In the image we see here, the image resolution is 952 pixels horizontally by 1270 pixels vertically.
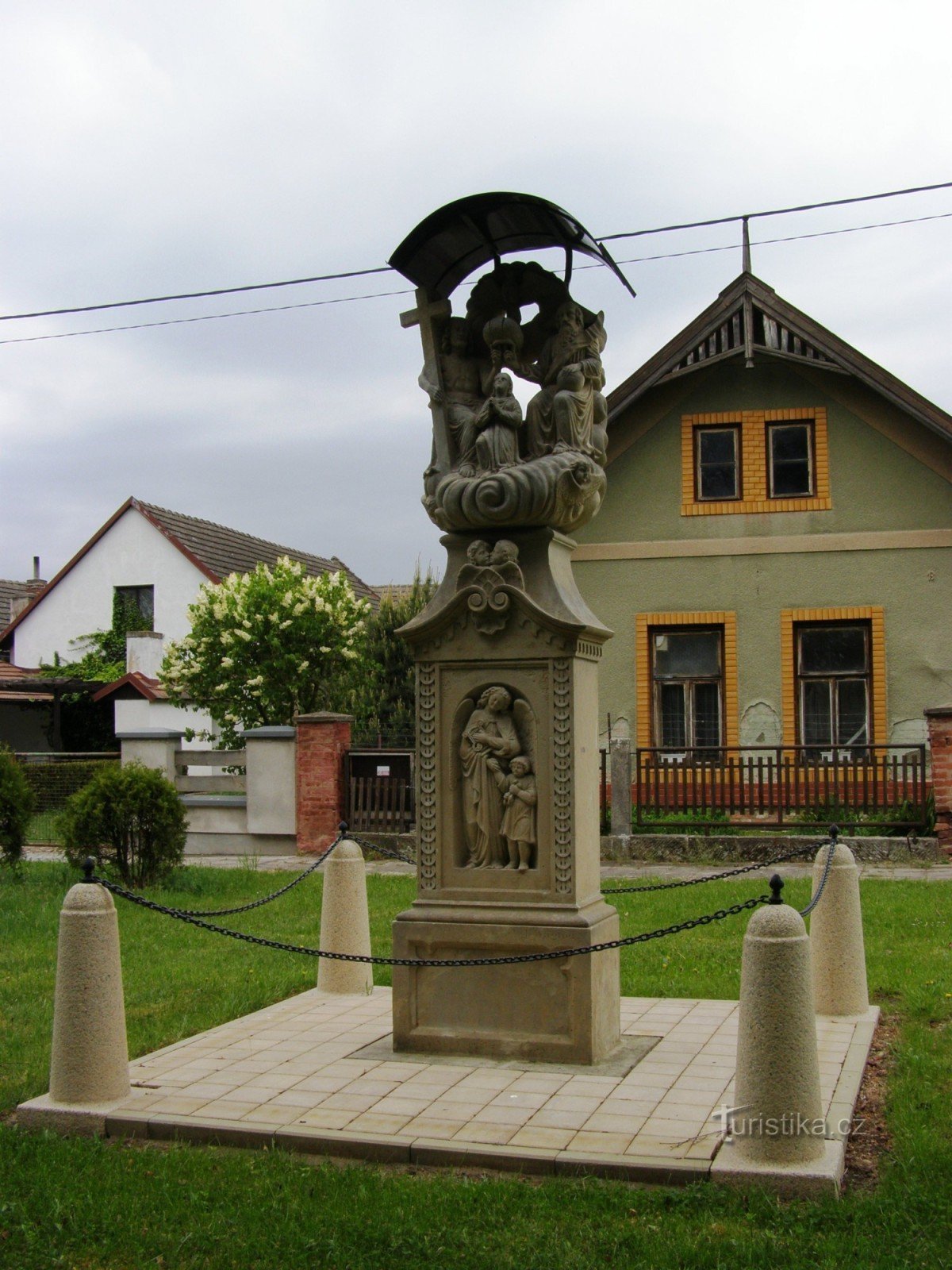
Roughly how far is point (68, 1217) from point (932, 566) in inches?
685

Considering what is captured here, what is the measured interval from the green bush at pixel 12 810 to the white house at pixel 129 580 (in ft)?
59.3

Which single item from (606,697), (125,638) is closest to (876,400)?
(606,697)

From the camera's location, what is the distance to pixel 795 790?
17422 mm

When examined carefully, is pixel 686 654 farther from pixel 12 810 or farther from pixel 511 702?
pixel 511 702

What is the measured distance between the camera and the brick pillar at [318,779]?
18797 millimetres

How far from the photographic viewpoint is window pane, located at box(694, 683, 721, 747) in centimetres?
2102

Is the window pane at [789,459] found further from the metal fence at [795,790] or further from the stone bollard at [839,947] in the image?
the stone bollard at [839,947]

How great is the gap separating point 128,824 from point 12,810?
1.53m

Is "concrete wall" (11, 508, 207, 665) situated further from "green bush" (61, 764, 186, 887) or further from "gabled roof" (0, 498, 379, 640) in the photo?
"green bush" (61, 764, 186, 887)

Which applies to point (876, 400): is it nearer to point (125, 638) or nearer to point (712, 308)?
point (712, 308)

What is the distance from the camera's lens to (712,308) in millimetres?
20281

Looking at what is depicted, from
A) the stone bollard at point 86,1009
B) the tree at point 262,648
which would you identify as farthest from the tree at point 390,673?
the stone bollard at point 86,1009

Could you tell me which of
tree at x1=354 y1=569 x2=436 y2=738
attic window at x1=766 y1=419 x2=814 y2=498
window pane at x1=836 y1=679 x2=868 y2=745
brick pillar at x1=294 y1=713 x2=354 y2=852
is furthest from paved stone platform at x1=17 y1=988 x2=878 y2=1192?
tree at x1=354 y1=569 x2=436 y2=738

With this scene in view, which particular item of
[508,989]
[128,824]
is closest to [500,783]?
[508,989]
